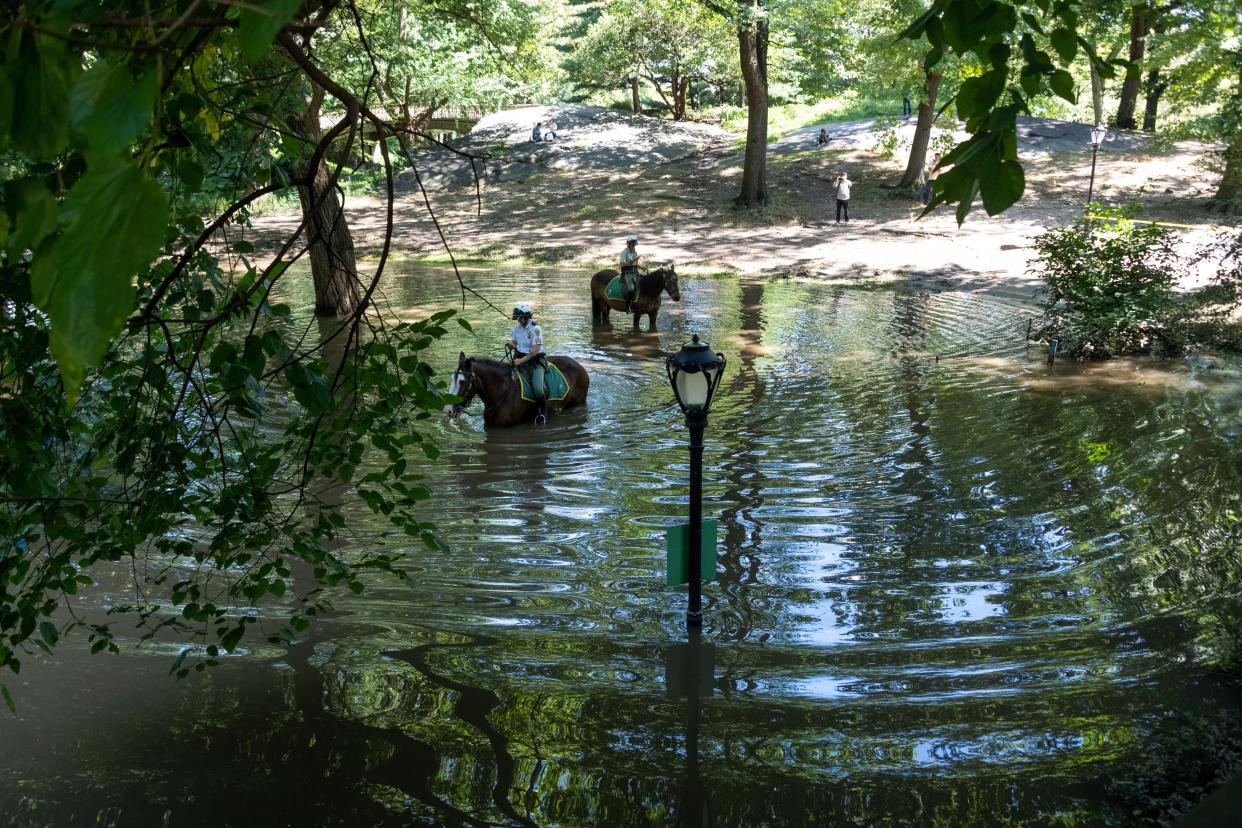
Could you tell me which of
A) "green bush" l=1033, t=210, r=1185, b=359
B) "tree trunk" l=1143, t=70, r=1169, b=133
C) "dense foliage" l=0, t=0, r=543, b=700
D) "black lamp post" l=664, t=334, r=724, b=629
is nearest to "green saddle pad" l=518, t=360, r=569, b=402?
"dense foliage" l=0, t=0, r=543, b=700

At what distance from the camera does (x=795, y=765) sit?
6.56 meters

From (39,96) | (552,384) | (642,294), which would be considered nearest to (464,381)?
Result: (552,384)

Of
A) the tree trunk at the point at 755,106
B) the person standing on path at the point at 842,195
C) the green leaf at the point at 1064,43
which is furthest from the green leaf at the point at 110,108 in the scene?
the person standing on path at the point at 842,195

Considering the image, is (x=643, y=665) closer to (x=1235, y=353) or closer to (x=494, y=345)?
(x=494, y=345)

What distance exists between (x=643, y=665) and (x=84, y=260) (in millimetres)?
7282

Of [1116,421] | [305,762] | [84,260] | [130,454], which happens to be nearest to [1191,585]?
[1116,421]

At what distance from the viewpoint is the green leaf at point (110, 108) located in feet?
4.06

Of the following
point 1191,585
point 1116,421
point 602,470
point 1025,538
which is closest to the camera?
point 1191,585

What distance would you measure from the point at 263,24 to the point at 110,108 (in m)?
0.23

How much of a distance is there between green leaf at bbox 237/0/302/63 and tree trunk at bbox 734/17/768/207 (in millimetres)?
33772

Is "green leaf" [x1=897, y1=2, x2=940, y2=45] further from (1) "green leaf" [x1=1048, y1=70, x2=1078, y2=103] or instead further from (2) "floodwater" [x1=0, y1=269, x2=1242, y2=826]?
(2) "floodwater" [x1=0, y1=269, x2=1242, y2=826]

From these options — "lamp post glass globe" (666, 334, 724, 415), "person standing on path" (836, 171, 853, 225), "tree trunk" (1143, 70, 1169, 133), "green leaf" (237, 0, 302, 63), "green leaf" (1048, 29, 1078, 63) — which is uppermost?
"tree trunk" (1143, 70, 1169, 133)

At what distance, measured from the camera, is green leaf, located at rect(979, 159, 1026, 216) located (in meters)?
2.49

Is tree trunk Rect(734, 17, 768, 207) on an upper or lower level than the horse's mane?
upper
